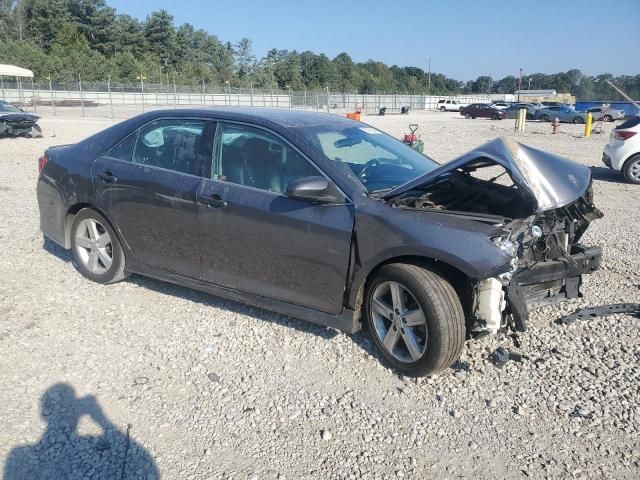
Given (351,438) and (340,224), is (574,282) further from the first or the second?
(351,438)

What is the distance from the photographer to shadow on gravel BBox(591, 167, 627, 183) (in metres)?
12.1

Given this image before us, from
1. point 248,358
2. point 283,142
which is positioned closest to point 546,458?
point 248,358

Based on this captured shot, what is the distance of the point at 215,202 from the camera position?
13.4ft

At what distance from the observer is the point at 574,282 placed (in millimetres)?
4137

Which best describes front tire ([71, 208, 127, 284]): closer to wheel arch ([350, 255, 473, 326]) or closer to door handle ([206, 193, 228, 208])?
door handle ([206, 193, 228, 208])

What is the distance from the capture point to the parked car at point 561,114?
→ 132 ft

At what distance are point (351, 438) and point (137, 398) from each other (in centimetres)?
130

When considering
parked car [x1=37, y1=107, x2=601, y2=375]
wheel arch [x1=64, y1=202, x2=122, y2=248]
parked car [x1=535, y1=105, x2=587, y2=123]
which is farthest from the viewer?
parked car [x1=535, y1=105, x2=587, y2=123]

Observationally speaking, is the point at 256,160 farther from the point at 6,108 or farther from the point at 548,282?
the point at 6,108

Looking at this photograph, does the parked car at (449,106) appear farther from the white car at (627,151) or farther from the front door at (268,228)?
the front door at (268,228)

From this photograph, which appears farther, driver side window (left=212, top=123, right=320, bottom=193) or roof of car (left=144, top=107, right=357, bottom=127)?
roof of car (left=144, top=107, right=357, bottom=127)

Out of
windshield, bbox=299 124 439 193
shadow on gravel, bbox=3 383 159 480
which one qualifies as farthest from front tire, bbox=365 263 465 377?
shadow on gravel, bbox=3 383 159 480

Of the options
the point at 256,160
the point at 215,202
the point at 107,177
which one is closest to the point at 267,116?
the point at 256,160

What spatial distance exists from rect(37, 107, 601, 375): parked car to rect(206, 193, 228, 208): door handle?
12 millimetres
